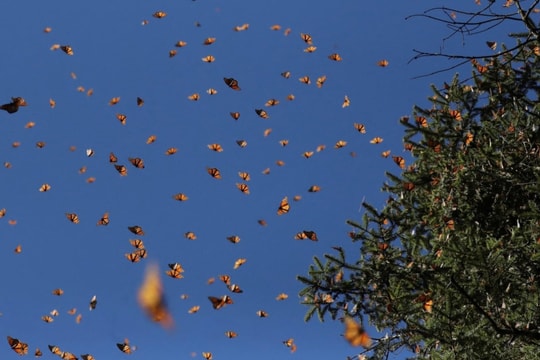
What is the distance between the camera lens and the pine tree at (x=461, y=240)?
6.29 meters

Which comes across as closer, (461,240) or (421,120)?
(461,240)

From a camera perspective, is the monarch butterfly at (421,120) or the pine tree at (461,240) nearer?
the pine tree at (461,240)

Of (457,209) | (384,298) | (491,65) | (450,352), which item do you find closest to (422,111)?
(491,65)

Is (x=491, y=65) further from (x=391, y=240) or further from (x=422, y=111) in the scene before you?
(x=391, y=240)

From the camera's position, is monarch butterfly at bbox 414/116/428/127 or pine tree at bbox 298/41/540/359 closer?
pine tree at bbox 298/41/540/359

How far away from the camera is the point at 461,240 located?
6.84 meters

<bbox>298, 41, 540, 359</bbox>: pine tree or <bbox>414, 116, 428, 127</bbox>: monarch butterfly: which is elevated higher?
<bbox>414, 116, 428, 127</bbox>: monarch butterfly

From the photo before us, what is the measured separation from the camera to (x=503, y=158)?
7117 mm

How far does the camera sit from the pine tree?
20.6 ft

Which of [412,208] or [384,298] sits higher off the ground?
[412,208]

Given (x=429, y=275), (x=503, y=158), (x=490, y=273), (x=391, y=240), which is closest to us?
(x=490, y=273)

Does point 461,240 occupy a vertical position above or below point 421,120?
below

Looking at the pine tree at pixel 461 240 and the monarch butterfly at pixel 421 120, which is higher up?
the monarch butterfly at pixel 421 120

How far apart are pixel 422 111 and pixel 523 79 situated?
5.54 feet
